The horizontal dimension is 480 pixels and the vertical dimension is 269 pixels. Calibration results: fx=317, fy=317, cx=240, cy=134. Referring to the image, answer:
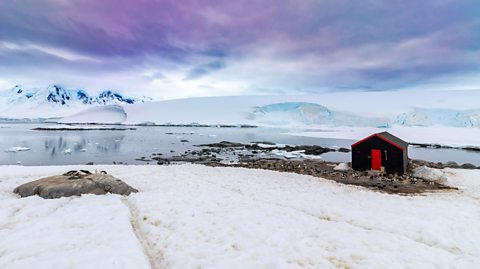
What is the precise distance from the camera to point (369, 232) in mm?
9500

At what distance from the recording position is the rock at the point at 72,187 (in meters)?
12.1

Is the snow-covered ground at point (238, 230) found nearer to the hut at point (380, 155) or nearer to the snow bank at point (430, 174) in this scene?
the snow bank at point (430, 174)

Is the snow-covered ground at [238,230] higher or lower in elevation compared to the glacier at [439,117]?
lower

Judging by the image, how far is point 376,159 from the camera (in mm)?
22953

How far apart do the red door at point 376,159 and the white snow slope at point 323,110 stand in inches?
2436

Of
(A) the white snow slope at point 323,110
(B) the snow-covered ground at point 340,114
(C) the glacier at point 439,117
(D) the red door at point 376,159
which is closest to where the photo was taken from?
(D) the red door at point 376,159

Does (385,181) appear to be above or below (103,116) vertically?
below

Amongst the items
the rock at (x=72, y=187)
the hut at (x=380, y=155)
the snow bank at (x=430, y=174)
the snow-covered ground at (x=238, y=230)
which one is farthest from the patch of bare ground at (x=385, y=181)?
the rock at (x=72, y=187)

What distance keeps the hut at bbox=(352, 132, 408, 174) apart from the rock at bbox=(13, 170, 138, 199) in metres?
16.6

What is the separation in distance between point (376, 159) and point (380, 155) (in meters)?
0.40

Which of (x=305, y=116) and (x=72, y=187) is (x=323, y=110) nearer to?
(x=305, y=116)

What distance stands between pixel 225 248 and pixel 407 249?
15.6ft

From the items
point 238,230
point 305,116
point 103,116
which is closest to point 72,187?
point 238,230

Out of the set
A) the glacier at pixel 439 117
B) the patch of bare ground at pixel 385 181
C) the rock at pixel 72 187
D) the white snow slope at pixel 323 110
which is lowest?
the patch of bare ground at pixel 385 181
